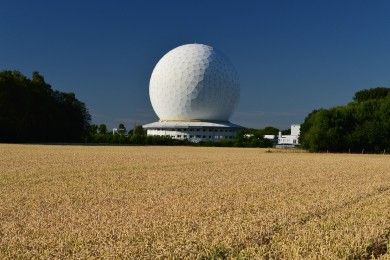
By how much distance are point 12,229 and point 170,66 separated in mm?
82853

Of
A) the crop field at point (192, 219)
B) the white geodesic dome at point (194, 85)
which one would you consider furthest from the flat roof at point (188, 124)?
the crop field at point (192, 219)

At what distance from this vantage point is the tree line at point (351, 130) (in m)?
57.4

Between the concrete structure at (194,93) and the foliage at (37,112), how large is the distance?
49.6 ft

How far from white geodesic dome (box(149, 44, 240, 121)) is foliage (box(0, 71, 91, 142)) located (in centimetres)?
1501

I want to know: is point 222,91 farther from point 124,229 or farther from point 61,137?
point 124,229

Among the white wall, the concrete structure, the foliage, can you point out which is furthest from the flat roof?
the foliage

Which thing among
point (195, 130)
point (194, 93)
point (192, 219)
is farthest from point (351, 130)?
point (192, 219)

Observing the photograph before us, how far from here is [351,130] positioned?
194 feet

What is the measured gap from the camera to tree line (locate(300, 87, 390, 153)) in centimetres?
5738

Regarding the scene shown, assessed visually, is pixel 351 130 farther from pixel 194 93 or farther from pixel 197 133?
pixel 197 133

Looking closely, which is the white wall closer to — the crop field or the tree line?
the tree line

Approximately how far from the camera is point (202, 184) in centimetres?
A: 1961

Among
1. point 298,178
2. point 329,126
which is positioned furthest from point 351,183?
point 329,126

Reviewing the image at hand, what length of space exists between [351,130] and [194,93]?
36278mm
